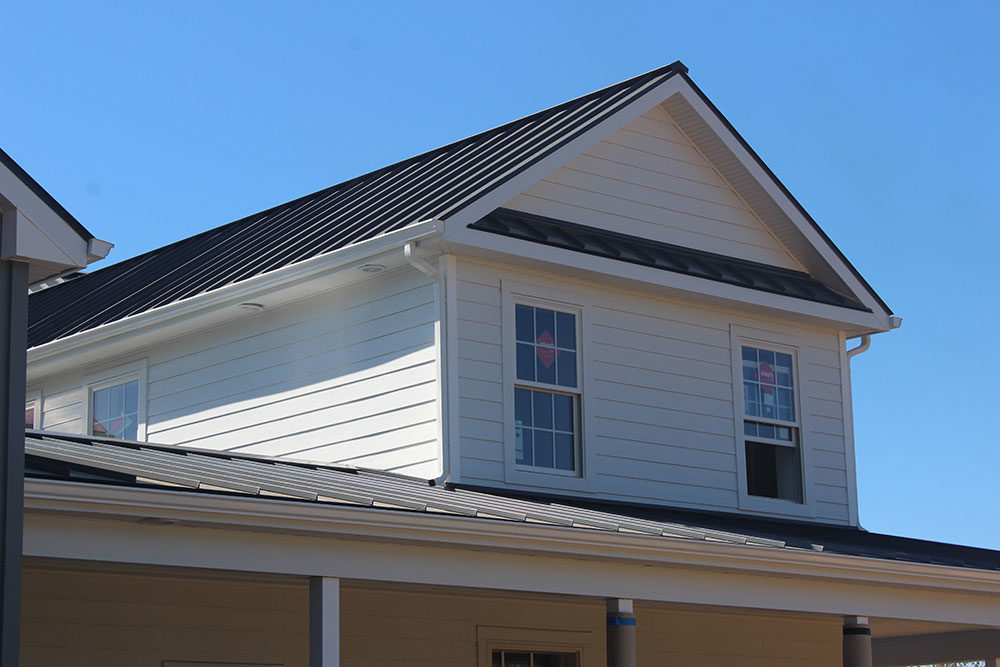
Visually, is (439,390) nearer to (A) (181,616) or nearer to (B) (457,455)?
(B) (457,455)

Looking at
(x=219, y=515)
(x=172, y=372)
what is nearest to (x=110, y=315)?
(x=172, y=372)

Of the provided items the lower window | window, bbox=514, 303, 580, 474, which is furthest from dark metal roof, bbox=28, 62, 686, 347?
the lower window

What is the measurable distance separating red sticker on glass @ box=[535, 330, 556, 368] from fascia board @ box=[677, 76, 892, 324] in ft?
11.1

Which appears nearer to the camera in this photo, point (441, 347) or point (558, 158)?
point (441, 347)

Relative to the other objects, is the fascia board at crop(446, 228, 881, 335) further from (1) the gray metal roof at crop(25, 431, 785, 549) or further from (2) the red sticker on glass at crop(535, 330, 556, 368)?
(1) the gray metal roof at crop(25, 431, 785, 549)

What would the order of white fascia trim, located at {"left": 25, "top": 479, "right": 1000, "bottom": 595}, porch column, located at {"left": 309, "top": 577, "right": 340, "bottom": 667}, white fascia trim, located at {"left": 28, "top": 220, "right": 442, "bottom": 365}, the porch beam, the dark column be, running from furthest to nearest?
the porch beam, white fascia trim, located at {"left": 28, "top": 220, "right": 442, "bottom": 365}, porch column, located at {"left": 309, "top": 577, "right": 340, "bottom": 667}, white fascia trim, located at {"left": 25, "top": 479, "right": 1000, "bottom": 595}, the dark column

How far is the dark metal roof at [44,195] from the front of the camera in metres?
7.86

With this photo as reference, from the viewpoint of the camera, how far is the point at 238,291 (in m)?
14.2

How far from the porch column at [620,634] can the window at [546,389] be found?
9.60 ft

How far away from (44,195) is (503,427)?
604 cm

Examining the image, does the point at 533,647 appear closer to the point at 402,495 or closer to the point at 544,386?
the point at 544,386

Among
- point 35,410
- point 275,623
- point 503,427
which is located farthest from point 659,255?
point 35,410

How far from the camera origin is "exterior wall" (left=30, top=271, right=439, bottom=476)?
13.2 meters

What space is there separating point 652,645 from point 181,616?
195 inches
